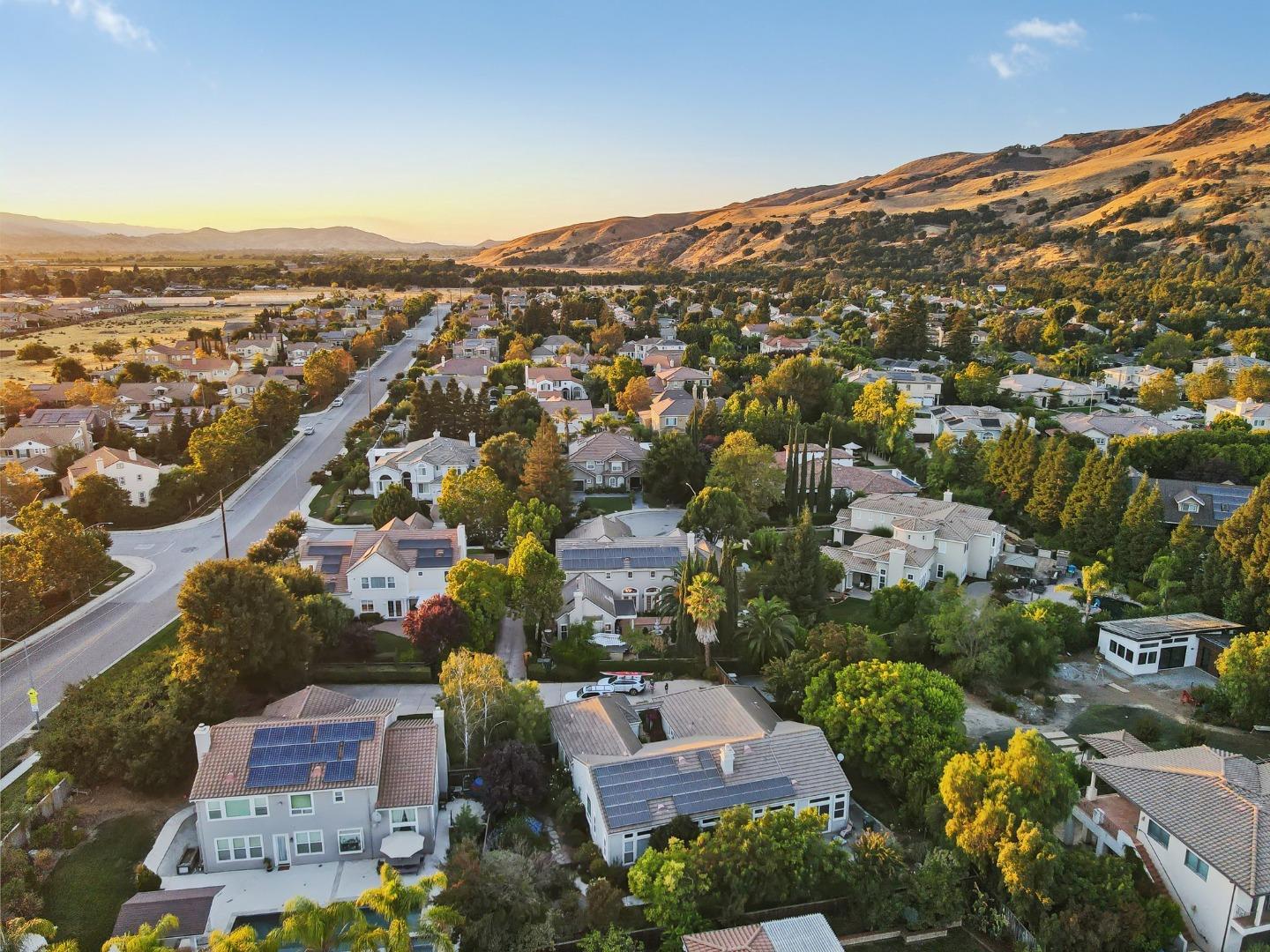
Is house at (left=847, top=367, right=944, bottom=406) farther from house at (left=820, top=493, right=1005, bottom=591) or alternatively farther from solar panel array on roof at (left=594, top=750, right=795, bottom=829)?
solar panel array on roof at (left=594, top=750, right=795, bottom=829)

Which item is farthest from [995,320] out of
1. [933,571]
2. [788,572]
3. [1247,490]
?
[788,572]

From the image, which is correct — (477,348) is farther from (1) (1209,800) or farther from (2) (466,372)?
(1) (1209,800)

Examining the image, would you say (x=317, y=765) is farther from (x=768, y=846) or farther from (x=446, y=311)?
(x=446, y=311)

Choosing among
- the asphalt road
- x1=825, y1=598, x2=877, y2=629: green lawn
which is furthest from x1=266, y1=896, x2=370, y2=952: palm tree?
x1=825, y1=598, x2=877, y2=629: green lawn

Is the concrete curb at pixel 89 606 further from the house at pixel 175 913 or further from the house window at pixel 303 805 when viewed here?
the house window at pixel 303 805

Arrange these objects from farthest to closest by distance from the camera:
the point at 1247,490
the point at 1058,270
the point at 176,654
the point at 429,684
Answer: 1. the point at 1058,270
2. the point at 1247,490
3. the point at 429,684
4. the point at 176,654

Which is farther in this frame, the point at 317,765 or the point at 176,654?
the point at 176,654
